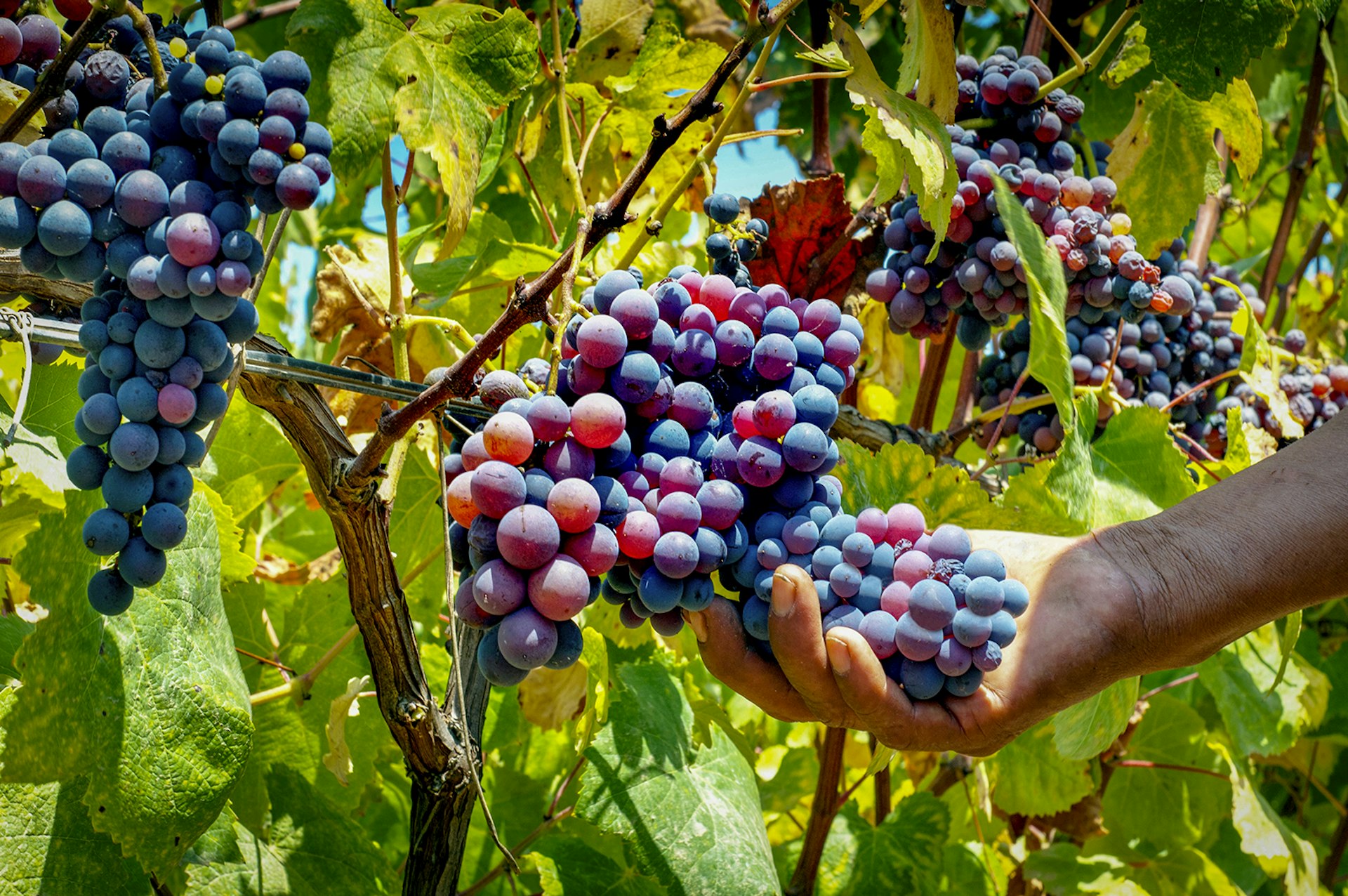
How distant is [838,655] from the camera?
0.87 m

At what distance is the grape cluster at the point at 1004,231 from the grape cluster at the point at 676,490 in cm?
49

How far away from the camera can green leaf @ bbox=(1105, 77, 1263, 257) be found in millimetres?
1563

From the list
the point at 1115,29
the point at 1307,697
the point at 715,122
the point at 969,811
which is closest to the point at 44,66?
the point at 715,122

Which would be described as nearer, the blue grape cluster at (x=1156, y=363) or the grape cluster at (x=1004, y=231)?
the grape cluster at (x=1004, y=231)

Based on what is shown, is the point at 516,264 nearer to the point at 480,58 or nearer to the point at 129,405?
the point at 480,58

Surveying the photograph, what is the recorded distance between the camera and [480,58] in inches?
43.0

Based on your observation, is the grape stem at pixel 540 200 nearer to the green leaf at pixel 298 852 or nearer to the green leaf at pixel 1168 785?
the green leaf at pixel 298 852

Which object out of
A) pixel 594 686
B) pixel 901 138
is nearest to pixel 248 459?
pixel 594 686

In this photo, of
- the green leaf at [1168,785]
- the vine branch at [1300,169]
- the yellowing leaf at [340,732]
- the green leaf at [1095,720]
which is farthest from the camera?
Answer: the vine branch at [1300,169]

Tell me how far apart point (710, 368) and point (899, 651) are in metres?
0.30

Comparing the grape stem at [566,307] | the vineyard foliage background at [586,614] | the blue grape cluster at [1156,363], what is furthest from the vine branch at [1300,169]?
the grape stem at [566,307]

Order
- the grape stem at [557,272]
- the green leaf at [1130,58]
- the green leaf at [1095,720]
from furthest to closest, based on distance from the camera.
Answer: the green leaf at [1130,58] < the green leaf at [1095,720] < the grape stem at [557,272]

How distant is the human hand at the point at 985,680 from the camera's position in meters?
0.87

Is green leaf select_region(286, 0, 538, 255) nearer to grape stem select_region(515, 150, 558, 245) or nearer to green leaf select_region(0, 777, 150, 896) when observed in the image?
grape stem select_region(515, 150, 558, 245)
